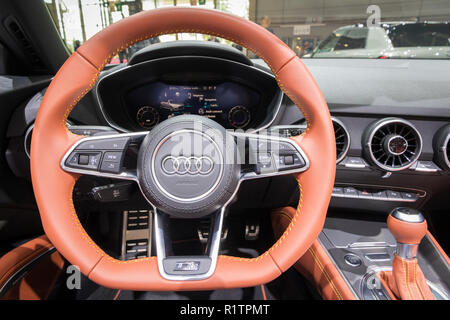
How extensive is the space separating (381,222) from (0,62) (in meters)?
2.17

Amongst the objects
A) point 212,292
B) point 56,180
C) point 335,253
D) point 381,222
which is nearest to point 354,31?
point 381,222

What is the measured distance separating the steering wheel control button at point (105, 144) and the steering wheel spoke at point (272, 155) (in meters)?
0.34

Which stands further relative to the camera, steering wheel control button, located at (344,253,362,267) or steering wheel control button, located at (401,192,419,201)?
steering wheel control button, located at (401,192,419,201)

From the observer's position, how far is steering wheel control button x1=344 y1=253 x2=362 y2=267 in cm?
134

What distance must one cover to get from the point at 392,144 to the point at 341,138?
217 millimetres

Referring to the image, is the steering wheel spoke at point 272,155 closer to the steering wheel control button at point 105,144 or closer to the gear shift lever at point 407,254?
the steering wheel control button at point 105,144

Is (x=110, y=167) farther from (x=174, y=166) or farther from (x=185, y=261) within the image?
(x=185, y=261)

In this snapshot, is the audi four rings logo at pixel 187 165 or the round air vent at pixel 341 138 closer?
→ the audi four rings logo at pixel 187 165

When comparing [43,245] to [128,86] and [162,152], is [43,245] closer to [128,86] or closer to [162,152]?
[128,86]

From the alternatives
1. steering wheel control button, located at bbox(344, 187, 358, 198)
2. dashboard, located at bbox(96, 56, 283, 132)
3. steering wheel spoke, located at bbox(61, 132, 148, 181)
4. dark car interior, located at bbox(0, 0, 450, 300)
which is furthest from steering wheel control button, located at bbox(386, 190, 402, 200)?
steering wheel spoke, located at bbox(61, 132, 148, 181)

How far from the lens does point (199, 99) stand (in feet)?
4.89

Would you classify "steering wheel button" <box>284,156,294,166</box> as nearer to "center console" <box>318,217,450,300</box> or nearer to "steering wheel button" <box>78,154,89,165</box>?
"steering wheel button" <box>78,154,89,165</box>

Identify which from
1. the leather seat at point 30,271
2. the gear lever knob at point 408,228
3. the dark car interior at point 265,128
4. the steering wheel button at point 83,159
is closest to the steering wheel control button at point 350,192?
the dark car interior at point 265,128

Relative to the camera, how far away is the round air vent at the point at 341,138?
4.34 ft
